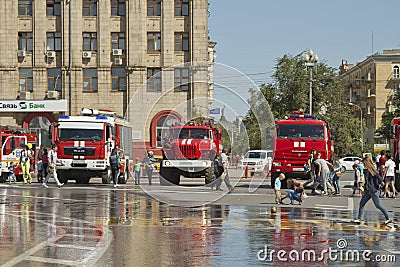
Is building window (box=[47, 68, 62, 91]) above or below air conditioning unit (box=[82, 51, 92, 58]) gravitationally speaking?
below

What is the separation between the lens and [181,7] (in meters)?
59.1

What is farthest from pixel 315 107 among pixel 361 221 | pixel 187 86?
pixel 361 221

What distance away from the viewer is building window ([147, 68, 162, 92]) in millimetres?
55434

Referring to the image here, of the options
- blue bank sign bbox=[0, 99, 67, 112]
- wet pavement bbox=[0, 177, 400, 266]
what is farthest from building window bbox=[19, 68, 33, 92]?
wet pavement bbox=[0, 177, 400, 266]

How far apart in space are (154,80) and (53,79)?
342 inches

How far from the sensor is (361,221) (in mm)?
18656

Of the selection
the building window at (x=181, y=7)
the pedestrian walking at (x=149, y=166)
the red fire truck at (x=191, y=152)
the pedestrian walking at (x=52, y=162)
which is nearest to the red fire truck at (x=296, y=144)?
the red fire truck at (x=191, y=152)

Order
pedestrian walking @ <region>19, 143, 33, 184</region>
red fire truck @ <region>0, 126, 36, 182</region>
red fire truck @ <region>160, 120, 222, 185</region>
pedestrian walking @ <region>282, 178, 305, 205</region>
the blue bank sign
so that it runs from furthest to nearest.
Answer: the blue bank sign
red fire truck @ <region>0, 126, 36, 182</region>
pedestrian walking @ <region>19, 143, 33, 184</region>
red fire truck @ <region>160, 120, 222, 185</region>
pedestrian walking @ <region>282, 178, 305, 205</region>

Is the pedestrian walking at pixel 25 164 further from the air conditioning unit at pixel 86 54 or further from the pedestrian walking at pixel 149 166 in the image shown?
the air conditioning unit at pixel 86 54

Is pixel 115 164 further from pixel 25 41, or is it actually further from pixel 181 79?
pixel 25 41

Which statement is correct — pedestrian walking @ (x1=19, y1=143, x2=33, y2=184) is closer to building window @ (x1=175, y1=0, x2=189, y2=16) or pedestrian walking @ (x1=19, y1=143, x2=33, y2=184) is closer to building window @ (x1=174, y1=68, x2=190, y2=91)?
building window @ (x1=174, y1=68, x2=190, y2=91)

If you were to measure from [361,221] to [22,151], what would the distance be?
2405 cm

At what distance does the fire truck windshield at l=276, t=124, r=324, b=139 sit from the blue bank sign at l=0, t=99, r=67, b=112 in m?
27.7

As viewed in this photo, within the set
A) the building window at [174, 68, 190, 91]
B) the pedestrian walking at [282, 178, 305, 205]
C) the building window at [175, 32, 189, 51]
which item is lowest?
the pedestrian walking at [282, 178, 305, 205]
